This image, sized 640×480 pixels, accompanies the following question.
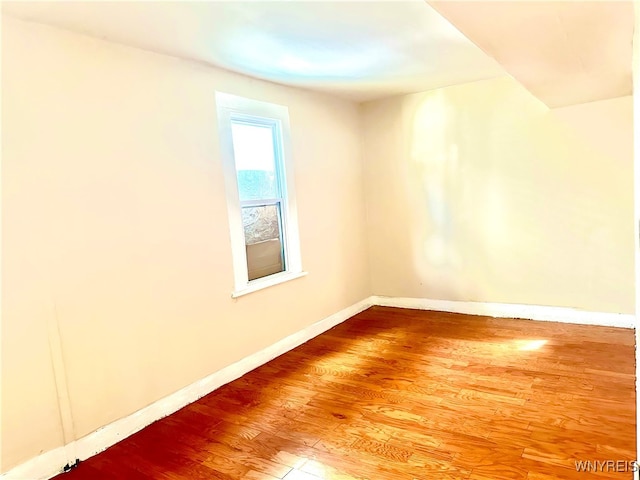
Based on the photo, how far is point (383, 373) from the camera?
121 inches

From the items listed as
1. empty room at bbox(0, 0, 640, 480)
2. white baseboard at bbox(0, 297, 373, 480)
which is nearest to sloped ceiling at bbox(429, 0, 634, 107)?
empty room at bbox(0, 0, 640, 480)

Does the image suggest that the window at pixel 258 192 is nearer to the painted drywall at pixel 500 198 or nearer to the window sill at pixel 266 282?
the window sill at pixel 266 282

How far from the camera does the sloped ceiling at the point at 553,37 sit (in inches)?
65.0

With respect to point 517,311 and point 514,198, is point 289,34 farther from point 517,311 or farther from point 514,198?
point 517,311

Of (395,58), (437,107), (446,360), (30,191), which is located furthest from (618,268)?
(30,191)

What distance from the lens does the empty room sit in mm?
2037

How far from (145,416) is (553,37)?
302cm

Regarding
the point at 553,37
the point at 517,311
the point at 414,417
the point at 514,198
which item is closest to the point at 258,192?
the point at 414,417

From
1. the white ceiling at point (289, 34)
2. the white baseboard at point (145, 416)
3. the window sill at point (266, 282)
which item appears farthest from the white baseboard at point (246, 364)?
the white ceiling at point (289, 34)

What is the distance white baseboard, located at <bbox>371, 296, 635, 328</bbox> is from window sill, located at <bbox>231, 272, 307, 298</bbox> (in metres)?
1.48

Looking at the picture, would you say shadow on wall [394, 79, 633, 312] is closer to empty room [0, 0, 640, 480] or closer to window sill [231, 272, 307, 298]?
empty room [0, 0, 640, 480]

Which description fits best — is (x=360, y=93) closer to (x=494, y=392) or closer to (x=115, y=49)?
(x=115, y=49)

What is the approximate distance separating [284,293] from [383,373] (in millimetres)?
1087

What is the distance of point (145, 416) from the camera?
8.32ft
